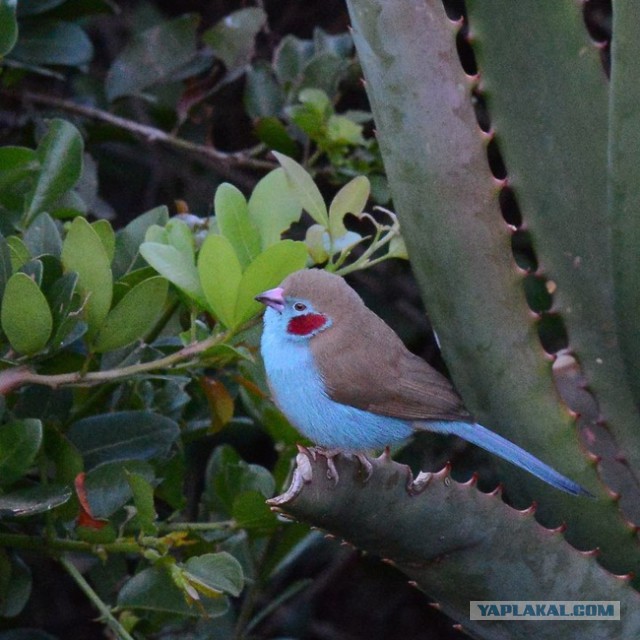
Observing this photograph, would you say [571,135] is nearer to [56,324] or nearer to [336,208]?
A: [336,208]

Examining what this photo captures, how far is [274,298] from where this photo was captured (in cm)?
205

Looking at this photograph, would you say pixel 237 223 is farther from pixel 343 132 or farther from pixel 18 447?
pixel 343 132

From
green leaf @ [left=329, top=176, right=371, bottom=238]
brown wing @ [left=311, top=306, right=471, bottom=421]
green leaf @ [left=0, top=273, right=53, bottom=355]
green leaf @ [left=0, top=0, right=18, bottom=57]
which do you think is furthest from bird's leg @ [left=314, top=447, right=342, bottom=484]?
green leaf @ [left=0, top=0, right=18, bottom=57]

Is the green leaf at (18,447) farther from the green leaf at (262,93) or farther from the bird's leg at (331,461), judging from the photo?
the green leaf at (262,93)

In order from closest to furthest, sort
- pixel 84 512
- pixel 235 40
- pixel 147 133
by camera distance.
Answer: pixel 84 512 → pixel 147 133 → pixel 235 40

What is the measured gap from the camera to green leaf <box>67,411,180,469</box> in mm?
2156

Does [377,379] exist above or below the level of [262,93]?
below

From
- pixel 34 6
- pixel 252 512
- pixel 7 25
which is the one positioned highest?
pixel 7 25

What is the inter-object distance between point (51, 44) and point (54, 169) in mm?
749

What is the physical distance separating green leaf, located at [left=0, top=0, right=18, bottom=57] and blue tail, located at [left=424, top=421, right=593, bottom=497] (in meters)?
1.21

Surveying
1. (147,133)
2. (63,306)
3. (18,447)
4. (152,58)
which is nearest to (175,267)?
(63,306)

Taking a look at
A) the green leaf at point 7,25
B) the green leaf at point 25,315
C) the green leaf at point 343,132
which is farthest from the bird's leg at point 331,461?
the green leaf at point 7,25

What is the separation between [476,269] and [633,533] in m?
0.57

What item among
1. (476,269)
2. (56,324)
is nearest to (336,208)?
(476,269)
